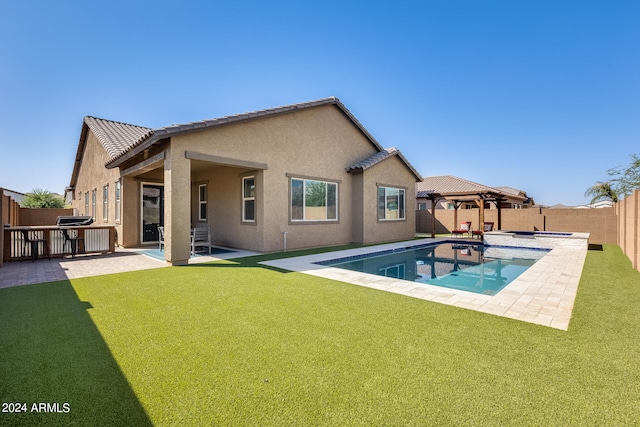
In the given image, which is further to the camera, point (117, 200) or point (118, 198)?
point (117, 200)

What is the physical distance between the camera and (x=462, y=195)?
59.3ft

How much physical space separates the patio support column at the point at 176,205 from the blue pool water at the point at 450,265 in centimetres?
469

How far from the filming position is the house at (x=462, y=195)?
18.0 metres

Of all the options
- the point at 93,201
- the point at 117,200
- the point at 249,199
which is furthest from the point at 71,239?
the point at 93,201

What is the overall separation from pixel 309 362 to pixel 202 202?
1397 centimetres

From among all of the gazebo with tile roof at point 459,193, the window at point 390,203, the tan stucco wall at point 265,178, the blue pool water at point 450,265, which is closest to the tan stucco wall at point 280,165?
the tan stucco wall at point 265,178

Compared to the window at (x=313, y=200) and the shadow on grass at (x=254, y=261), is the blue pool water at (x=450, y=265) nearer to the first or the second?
the shadow on grass at (x=254, y=261)

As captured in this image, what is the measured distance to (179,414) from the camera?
7.85 feet

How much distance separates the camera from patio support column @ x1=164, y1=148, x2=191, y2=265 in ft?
29.8

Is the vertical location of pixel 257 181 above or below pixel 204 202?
above

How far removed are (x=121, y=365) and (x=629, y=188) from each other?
3712 centimetres

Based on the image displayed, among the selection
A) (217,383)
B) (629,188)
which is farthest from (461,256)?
(629,188)

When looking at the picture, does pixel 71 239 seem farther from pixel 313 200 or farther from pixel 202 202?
pixel 313 200

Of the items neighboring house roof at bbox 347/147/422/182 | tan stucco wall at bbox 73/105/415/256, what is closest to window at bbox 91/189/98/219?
tan stucco wall at bbox 73/105/415/256
